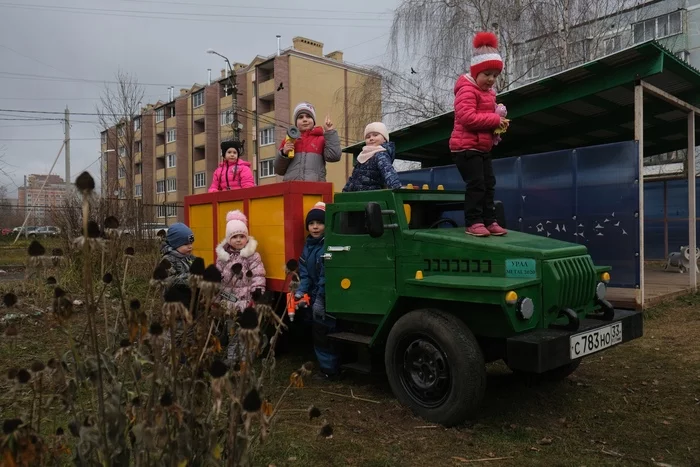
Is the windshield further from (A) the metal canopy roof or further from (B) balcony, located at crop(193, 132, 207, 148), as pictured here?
(B) balcony, located at crop(193, 132, 207, 148)

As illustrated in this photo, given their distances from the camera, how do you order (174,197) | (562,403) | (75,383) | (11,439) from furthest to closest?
(174,197)
(562,403)
(75,383)
(11,439)

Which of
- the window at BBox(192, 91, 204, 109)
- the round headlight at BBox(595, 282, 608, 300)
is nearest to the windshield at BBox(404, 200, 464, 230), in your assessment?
the round headlight at BBox(595, 282, 608, 300)

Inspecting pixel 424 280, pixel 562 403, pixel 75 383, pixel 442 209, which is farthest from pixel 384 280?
pixel 75 383

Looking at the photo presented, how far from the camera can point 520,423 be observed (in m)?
4.31

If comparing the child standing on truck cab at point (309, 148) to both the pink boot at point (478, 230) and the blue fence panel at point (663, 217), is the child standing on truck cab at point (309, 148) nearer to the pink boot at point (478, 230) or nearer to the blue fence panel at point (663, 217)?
the pink boot at point (478, 230)

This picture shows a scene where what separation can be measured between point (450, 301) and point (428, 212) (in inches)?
46.9

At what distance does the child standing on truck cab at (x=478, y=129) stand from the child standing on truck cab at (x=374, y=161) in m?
0.75

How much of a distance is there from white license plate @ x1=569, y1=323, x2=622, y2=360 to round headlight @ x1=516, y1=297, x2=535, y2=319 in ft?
1.18

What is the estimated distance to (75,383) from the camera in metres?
2.28

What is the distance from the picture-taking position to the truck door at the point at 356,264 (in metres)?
4.79

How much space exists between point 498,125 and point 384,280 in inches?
68.2

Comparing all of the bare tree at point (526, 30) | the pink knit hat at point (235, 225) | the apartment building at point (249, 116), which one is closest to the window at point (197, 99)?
the apartment building at point (249, 116)

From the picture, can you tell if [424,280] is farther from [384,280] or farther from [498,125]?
[498,125]

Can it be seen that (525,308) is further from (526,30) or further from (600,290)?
(526,30)
